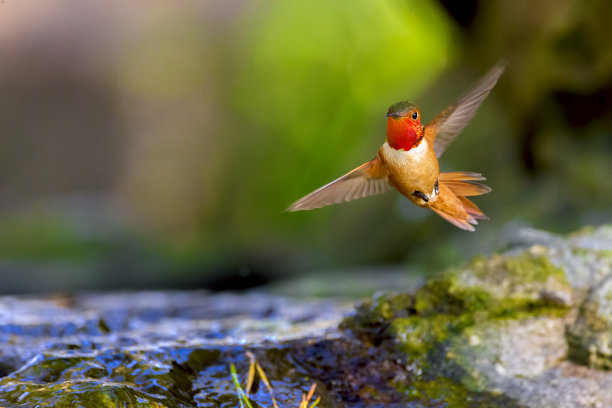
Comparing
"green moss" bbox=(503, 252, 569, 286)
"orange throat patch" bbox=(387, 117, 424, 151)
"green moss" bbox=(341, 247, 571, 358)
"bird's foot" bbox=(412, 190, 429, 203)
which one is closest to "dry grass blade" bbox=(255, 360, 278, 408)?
"green moss" bbox=(341, 247, 571, 358)

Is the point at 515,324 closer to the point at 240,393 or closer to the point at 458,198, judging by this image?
the point at 458,198

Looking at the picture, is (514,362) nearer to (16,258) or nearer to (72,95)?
(16,258)

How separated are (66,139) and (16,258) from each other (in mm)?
2155

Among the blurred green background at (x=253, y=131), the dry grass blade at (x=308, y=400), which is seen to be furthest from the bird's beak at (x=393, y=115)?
the blurred green background at (x=253, y=131)

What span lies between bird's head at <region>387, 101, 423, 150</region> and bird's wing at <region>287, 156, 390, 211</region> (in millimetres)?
230

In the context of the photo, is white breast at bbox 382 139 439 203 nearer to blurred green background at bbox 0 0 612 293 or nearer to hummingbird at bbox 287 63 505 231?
hummingbird at bbox 287 63 505 231

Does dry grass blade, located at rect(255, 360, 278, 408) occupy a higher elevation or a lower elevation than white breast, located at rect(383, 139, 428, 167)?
lower

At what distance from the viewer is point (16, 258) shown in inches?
349

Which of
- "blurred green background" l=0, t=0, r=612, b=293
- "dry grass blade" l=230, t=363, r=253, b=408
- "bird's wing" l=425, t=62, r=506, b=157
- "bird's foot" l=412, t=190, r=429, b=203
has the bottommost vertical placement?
"dry grass blade" l=230, t=363, r=253, b=408

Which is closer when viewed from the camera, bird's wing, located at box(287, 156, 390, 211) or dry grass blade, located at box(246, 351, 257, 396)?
bird's wing, located at box(287, 156, 390, 211)

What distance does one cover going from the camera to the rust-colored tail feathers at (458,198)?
223 centimetres

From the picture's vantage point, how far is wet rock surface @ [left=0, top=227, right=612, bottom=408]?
7.51ft

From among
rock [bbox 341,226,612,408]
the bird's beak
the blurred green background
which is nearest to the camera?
the bird's beak

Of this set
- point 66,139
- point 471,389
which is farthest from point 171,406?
point 66,139
